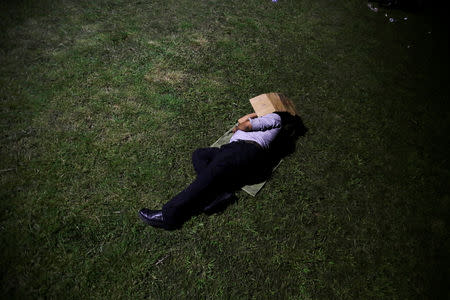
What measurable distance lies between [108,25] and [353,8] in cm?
773

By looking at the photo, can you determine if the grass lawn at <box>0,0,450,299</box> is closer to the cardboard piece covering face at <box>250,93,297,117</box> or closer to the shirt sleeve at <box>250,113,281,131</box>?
the cardboard piece covering face at <box>250,93,297,117</box>

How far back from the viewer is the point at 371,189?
12.1 feet

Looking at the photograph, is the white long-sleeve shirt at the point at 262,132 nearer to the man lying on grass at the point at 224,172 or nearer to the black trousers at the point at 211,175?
the man lying on grass at the point at 224,172

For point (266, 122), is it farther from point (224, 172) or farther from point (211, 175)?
point (211, 175)

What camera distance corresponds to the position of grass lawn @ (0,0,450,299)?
8.38 feet

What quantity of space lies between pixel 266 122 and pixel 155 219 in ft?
5.87

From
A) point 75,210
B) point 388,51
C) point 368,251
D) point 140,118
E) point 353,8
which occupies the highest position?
point 353,8

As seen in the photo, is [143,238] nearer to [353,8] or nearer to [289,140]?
[289,140]

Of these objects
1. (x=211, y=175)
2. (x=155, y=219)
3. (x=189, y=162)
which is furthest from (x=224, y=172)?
(x=155, y=219)

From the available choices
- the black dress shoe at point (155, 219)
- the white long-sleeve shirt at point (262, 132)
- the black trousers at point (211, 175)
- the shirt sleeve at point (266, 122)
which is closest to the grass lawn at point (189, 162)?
the black dress shoe at point (155, 219)

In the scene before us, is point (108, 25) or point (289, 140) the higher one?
point (108, 25)

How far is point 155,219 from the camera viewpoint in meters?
2.71

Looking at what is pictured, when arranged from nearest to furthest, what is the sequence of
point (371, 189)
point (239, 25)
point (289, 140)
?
point (371, 189)
point (289, 140)
point (239, 25)

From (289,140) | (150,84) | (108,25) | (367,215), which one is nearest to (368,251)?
(367,215)
